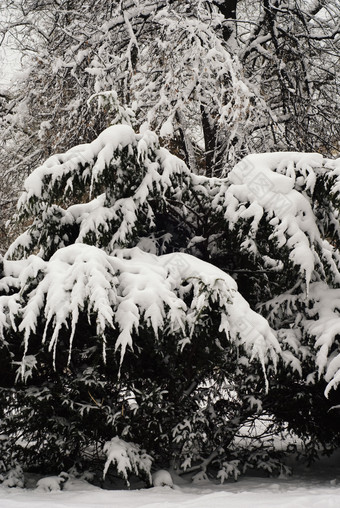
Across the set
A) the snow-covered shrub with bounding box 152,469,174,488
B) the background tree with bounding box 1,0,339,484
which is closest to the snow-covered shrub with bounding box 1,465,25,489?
the background tree with bounding box 1,0,339,484

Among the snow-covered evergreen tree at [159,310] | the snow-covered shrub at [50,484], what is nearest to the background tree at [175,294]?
the snow-covered evergreen tree at [159,310]

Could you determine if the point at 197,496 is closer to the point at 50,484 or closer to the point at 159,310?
the point at 50,484

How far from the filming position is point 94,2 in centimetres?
752

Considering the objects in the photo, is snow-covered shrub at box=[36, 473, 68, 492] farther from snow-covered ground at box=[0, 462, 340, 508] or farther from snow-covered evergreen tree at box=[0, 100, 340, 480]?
snow-covered evergreen tree at box=[0, 100, 340, 480]

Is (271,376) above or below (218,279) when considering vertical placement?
below

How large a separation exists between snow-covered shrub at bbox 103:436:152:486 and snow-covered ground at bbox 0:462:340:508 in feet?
0.44

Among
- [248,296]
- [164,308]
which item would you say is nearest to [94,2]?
[248,296]

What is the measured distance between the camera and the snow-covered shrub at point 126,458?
10.5 ft

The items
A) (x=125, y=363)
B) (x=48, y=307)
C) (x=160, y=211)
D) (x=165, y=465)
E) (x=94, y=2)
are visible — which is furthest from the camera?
(x=94, y=2)

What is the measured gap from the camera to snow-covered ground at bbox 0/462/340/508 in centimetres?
277

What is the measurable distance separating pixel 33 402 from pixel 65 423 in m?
0.26

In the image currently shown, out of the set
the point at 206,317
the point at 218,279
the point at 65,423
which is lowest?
the point at 65,423

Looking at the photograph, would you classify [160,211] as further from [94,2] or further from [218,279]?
[94,2]

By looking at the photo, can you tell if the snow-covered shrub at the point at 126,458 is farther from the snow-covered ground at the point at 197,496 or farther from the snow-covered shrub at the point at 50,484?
the snow-covered shrub at the point at 50,484
